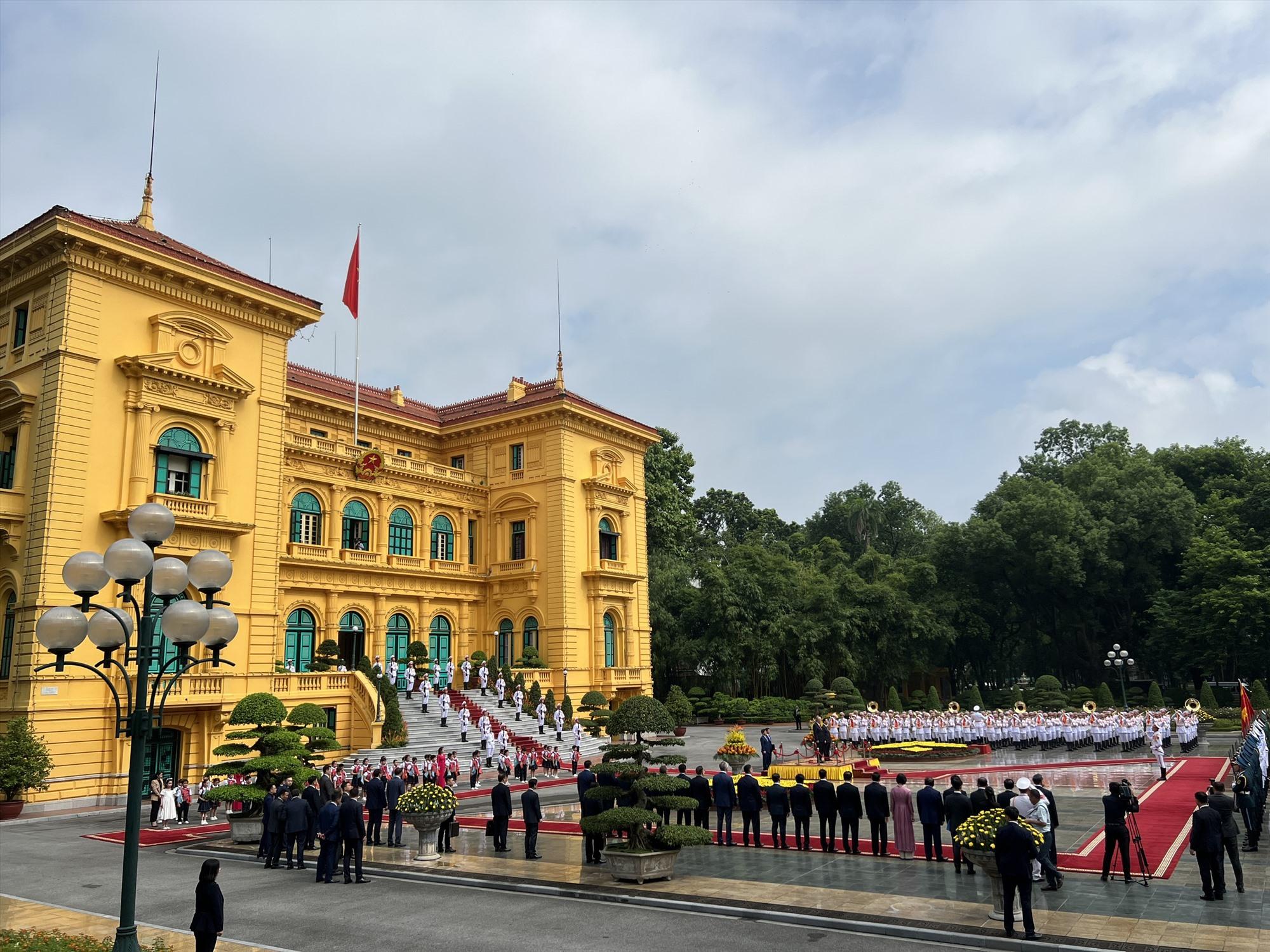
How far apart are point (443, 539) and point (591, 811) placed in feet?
96.3

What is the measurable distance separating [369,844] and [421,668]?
21.6 metres

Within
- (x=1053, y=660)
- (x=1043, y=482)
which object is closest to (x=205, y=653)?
(x=1043, y=482)

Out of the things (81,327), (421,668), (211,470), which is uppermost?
(81,327)

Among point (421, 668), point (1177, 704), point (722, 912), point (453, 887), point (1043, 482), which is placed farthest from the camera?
point (1043, 482)

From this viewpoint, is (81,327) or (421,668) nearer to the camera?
(81,327)

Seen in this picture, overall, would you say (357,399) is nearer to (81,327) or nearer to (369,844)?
(81,327)

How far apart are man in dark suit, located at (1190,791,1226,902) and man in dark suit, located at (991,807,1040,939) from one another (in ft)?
10.0

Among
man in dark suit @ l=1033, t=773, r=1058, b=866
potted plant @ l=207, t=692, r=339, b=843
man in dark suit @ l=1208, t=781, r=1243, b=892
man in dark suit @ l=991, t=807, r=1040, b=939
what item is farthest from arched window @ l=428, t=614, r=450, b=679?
man in dark suit @ l=991, t=807, r=1040, b=939

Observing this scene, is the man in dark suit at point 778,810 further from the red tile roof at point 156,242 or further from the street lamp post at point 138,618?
the red tile roof at point 156,242

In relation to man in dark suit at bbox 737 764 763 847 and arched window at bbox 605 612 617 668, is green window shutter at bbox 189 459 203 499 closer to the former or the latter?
man in dark suit at bbox 737 764 763 847

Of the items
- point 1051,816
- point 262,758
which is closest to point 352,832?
point 262,758

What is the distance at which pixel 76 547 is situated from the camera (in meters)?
26.8

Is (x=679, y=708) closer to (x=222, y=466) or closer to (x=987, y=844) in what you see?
(x=222, y=466)

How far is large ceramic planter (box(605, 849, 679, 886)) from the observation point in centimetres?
1445
